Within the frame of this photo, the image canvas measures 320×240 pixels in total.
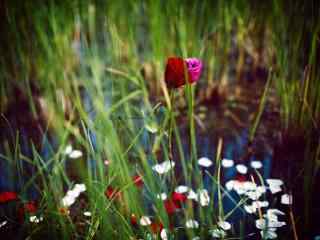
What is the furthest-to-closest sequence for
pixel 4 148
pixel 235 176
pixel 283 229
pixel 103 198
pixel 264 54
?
1. pixel 264 54
2. pixel 4 148
3. pixel 235 176
4. pixel 283 229
5. pixel 103 198

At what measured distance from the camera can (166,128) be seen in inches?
49.4

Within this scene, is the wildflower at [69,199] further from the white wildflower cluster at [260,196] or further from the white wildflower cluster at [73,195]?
the white wildflower cluster at [260,196]

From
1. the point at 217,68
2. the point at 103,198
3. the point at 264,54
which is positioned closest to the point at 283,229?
the point at 103,198

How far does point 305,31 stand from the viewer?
1.01 metres

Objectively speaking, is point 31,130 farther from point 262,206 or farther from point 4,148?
point 262,206

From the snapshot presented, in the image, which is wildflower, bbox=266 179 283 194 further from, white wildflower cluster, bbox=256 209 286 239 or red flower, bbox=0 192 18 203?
red flower, bbox=0 192 18 203

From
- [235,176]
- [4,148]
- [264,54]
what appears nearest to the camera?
[235,176]

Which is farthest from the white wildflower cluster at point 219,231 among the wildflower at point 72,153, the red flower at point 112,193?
the wildflower at point 72,153

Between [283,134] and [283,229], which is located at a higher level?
[283,134]

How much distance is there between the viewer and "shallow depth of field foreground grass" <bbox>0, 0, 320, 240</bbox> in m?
0.80

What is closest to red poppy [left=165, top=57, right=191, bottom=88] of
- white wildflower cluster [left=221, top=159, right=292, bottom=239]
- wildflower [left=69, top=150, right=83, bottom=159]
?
white wildflower cluster [left=221, top=159, right=292, bottom=239]

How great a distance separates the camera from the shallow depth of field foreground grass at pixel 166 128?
0.80 meters

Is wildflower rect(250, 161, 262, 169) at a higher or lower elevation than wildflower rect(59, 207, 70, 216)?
lower

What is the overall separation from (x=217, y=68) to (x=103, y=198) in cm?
85
